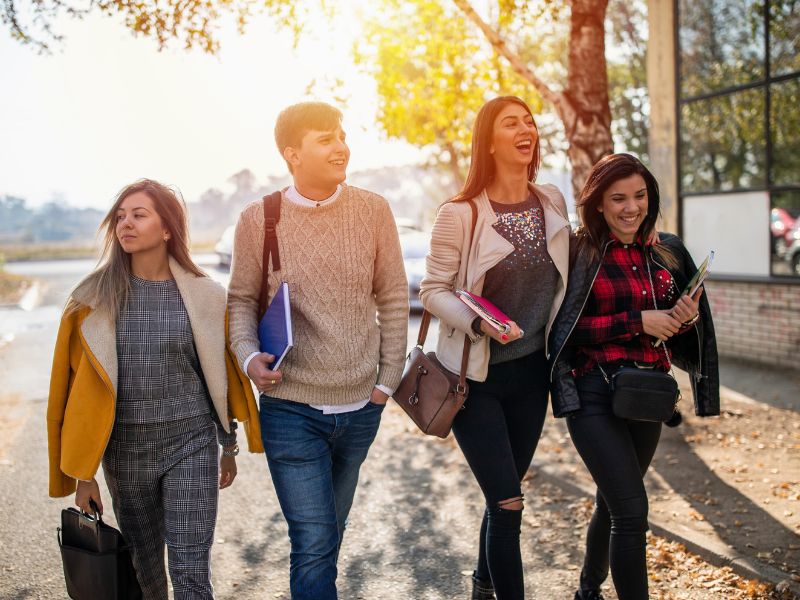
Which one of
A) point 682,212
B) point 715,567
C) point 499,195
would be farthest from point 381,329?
point 682,212

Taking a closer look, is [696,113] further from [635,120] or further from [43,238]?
[43,238]

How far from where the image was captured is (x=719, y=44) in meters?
10.5

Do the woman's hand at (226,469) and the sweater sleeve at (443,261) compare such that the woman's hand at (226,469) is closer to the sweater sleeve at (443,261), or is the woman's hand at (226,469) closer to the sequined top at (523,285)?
the sweater sleeve at (443,261)

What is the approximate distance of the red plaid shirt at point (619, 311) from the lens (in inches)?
122

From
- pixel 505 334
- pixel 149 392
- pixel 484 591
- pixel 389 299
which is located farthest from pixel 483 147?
pixel 484 591

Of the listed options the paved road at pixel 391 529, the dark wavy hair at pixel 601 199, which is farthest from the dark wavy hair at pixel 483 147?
the paved road at pixel 391 529

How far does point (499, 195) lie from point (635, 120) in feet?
86.3

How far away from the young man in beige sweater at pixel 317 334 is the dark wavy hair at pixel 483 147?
41 centimetres

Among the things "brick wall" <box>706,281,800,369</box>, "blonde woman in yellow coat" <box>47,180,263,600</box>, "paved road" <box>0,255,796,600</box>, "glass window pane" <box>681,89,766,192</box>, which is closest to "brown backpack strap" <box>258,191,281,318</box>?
"blonde woman in yellow coat" <box>47,180,263,600</box>

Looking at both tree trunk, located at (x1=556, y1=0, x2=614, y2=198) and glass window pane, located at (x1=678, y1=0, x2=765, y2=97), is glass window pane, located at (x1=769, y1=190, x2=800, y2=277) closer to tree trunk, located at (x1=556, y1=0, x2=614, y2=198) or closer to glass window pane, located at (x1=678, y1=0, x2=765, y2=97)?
glass window pane, located at (x1=678, y1=0, x2=765, y2=97)

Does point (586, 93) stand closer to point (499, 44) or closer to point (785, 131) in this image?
point (499, 44)

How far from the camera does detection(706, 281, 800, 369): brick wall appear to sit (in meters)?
9.28

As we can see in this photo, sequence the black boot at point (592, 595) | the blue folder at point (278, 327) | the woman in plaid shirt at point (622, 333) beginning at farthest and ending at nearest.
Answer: the black boot at point (592, 595) < the woman in plaid shirt at point (622, 333) < the blue folder at point (278, 327)

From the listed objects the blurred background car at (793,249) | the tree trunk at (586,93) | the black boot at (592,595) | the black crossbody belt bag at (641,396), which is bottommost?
the black boot at (592,595)
